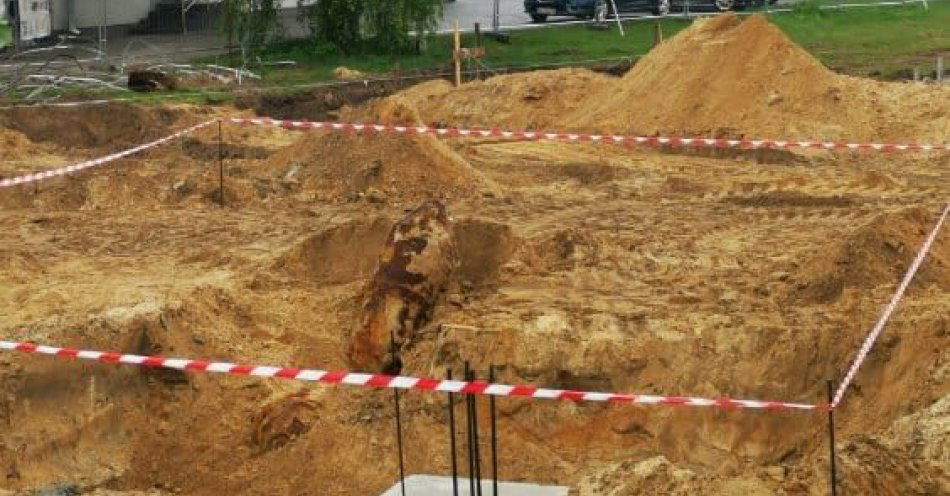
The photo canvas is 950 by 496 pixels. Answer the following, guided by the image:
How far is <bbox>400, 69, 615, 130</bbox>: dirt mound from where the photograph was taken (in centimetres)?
2889

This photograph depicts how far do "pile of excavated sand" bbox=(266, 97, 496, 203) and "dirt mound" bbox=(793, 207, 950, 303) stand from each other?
6394mm

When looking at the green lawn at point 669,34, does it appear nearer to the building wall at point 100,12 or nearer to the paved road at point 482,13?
the paved road at point 482,13

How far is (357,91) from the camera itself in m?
31.6

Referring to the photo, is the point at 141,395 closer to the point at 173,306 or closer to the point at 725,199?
the point at 173,306

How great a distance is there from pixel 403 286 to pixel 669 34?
77.6ft

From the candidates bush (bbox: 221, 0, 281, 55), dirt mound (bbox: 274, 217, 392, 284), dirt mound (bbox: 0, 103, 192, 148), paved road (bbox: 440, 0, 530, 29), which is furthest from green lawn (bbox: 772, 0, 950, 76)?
dirt mound (bbox: 274, 217, 392, 284)

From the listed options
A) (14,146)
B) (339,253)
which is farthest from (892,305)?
(14,146)

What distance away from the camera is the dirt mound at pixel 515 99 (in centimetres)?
2889

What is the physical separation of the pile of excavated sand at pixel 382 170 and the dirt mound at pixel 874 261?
639 centimetres

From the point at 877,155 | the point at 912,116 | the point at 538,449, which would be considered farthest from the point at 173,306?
the point at 912,116

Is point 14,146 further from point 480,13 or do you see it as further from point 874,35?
point 480,13

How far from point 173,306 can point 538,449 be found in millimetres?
3962

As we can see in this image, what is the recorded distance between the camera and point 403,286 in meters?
16.1

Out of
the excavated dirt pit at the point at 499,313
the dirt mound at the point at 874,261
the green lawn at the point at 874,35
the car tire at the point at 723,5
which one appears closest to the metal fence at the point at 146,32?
the car tire at the point at 723,5
